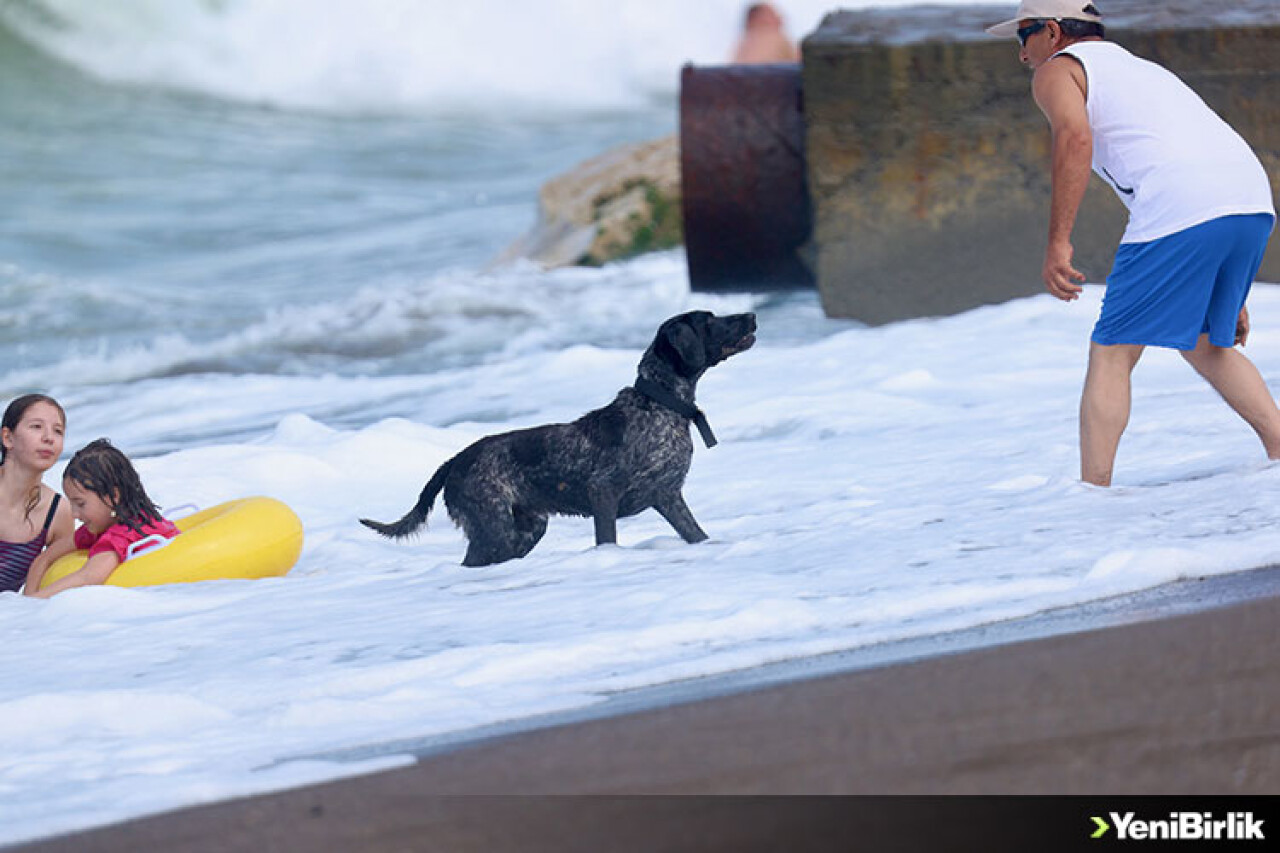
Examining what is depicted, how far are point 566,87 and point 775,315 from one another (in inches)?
1049

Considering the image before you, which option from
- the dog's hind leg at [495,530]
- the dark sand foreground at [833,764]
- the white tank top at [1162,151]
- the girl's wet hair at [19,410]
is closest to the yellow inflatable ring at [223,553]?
the girl's wet hair at [19,410]

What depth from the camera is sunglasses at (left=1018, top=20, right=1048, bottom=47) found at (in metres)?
4.87

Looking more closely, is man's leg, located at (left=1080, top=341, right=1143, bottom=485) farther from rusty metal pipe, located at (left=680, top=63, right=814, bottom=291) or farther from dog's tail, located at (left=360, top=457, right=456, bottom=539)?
rusty metal pipe, located at (left=680, top=63, right=814, bottom=291)

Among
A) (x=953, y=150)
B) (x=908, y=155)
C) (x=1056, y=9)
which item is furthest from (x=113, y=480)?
(x=953, y=150)

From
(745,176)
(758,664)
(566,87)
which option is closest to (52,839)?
(758,664)

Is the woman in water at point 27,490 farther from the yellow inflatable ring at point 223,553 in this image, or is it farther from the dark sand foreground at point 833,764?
the dark sand foreground at point 833,764

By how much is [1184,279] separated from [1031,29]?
2.87 feet

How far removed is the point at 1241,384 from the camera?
500 cm

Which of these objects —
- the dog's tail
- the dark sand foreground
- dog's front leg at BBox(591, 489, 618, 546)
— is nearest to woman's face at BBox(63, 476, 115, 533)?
the dog's tail

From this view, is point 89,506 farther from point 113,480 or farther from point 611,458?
point 611,458

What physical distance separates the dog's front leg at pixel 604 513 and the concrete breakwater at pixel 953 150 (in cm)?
434

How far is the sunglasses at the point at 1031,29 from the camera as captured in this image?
4.87 m

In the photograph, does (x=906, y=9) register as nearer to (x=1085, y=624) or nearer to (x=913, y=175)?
(x=913, y=175)

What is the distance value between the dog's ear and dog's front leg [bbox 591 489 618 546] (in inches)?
17.3
